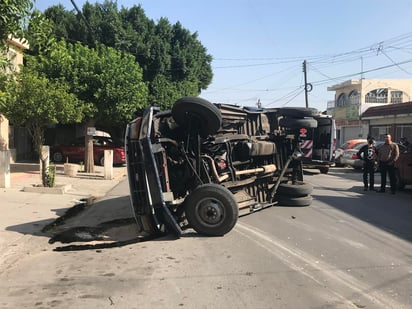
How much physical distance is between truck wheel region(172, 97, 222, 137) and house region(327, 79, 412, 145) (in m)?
35.8

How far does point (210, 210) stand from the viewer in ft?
25.3

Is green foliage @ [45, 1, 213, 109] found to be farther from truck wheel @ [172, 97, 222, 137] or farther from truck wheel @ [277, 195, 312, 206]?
truck wheel @ [172, 97, 222, 137]

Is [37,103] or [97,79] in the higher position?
[97,79]

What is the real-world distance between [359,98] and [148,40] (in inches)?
1034

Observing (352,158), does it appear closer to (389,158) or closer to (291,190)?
(389,158)

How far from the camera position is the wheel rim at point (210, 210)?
7.71m

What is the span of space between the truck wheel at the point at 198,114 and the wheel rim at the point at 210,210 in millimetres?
1208

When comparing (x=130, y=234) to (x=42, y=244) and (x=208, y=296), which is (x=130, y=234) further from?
(x=208, y=296)

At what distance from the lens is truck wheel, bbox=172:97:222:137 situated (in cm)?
780

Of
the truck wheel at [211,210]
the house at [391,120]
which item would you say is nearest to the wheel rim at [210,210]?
the truck wheel at [211,210]

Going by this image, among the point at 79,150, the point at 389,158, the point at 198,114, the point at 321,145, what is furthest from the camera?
the point at 79,150

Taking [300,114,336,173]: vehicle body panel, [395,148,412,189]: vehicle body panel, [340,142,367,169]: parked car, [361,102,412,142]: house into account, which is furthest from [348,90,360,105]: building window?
[395,148,412,189]: vehicle body panel

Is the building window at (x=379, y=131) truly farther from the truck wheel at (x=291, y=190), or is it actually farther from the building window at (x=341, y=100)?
the truck wheel at (x=291, y=190)

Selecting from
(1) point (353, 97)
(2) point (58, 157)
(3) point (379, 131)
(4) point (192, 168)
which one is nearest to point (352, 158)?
(3) point (379, 131)
